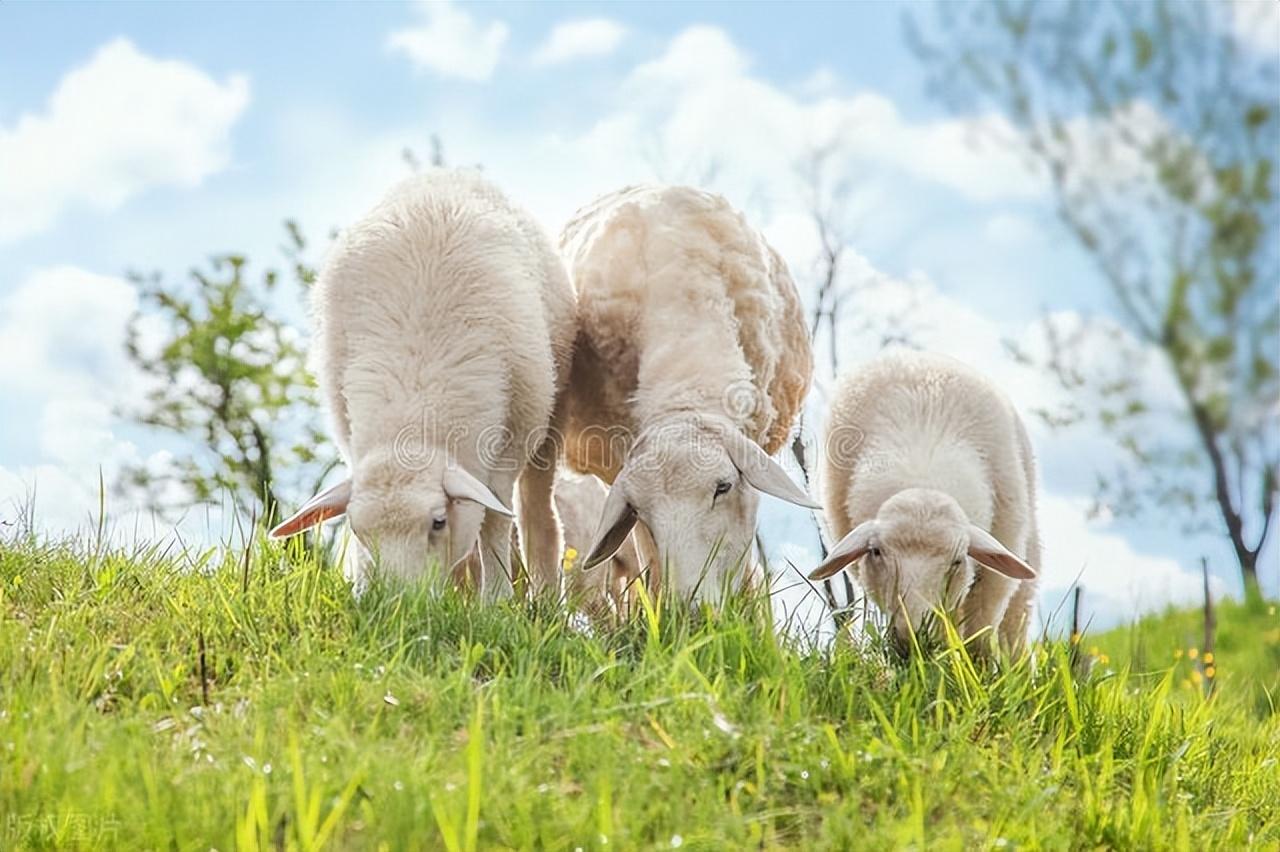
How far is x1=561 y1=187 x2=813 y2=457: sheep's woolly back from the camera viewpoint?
22.2 ft

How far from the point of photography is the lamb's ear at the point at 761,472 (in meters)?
6.20

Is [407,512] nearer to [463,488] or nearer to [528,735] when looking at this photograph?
[463,488]

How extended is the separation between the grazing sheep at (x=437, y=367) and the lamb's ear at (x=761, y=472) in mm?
1039

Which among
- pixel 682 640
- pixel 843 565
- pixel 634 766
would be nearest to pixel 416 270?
pixel 843 565

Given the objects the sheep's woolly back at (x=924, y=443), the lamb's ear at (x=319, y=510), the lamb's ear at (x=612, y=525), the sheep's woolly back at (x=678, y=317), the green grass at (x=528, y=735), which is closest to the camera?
the green grass at (x=528, y=735)

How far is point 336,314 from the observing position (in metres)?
6.77

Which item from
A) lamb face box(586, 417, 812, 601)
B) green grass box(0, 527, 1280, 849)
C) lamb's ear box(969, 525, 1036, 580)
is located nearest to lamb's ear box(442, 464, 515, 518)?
lamb face box(586, 417, 812, 601)

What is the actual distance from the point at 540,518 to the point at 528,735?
13.3ft

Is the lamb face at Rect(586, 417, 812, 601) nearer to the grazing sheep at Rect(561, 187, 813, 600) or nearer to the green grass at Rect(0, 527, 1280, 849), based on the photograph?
the grazing sheep at Rect(561, 187, 813, 600)

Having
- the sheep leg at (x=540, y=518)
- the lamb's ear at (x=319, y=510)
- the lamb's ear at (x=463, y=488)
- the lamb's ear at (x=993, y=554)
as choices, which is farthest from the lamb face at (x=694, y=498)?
the sheep leg at (x=540, y=518)

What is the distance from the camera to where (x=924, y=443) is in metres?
7.41

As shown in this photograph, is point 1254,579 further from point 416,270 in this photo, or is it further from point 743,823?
point 743,823

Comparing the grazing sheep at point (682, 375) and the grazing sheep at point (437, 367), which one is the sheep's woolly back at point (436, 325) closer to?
the grazing sheep at point (437, 367)

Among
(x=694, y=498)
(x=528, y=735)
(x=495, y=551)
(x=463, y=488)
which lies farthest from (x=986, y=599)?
(x=528, y=735)
